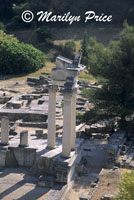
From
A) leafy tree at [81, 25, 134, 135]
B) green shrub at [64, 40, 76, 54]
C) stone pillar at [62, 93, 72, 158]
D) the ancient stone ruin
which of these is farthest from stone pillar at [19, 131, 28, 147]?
green shrub at [64, 40, 76, 54]

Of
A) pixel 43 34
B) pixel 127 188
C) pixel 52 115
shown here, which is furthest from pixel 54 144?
pixel 43 34

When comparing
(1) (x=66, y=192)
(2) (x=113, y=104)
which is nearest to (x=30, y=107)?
(2) (x=113, y=104)

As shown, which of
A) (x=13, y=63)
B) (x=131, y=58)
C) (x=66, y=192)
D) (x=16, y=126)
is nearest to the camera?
(x=66, y=192)

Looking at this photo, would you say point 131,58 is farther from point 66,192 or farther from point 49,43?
point 49,43

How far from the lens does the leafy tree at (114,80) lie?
27781 millimetres

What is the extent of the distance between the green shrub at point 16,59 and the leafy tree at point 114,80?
25.4m

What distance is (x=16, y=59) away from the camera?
175 feet

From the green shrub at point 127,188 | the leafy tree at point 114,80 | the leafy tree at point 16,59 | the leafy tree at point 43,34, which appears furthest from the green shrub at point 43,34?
the green shrub at point 127,188

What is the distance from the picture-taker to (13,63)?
176ft

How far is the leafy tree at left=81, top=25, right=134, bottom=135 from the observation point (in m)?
27.8

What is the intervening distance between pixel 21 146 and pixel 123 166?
5.49 meters

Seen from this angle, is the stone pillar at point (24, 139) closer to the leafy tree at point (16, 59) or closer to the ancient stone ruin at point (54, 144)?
the ancient stone ruin at point (54, 144)
